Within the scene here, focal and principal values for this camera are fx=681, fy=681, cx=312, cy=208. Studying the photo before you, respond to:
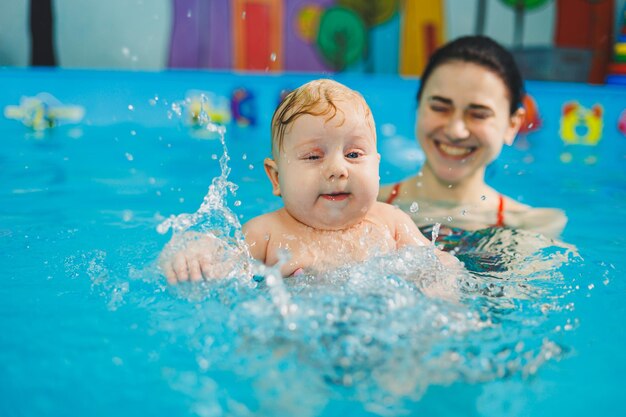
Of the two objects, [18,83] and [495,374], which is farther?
[18,83]

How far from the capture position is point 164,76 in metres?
5.19

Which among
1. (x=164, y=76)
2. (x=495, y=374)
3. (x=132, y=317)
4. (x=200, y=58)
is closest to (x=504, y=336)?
(x=495, y=374)

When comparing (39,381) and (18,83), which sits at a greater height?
(18,83)

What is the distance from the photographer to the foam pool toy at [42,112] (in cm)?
482

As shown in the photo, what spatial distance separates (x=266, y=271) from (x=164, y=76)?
3.65 meters

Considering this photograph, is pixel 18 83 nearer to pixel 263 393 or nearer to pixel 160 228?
pixel 160 228

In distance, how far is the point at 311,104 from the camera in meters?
1.98

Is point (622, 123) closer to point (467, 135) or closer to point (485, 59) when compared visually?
point (485, 59)

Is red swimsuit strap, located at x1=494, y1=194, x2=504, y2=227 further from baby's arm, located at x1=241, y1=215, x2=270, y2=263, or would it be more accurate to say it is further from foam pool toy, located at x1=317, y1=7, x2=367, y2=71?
foam pool toy, located at x1=317, y1=7, x2=367, y2=71

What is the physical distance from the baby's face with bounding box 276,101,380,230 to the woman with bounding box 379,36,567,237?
854 millimetres

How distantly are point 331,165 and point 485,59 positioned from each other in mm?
1296

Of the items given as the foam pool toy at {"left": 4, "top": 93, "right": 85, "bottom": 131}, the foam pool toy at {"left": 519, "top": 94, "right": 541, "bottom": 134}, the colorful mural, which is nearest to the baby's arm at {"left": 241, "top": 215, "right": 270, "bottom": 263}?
the foam pool toy at {"left": 4, "top": 93, "right": 85, "bottom": 131}

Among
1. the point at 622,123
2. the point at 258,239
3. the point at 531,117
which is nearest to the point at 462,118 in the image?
the point at 258,239

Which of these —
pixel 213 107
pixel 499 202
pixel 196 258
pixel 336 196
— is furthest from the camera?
pixel 213 107
